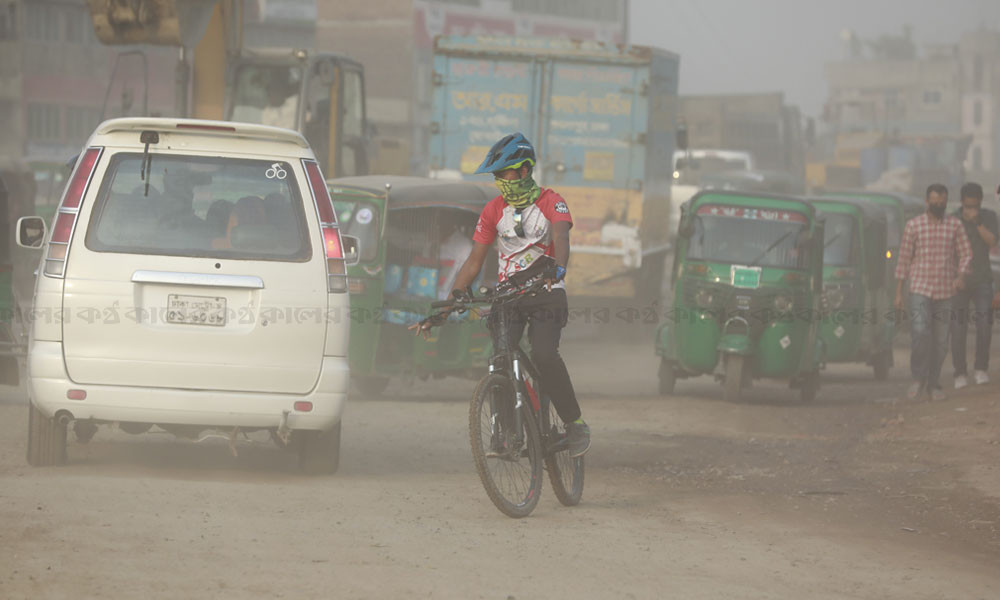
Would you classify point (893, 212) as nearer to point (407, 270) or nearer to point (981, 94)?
point (407, 270)

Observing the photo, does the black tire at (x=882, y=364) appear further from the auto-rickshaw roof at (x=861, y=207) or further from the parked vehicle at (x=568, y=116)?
the parked vehicle at (x=568, y=116)

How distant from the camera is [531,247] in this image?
314 inches

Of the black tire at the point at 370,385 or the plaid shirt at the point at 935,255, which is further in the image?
the black tire at the point at 370,385

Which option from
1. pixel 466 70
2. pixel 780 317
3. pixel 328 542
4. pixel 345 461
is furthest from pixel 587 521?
pixel 466 70

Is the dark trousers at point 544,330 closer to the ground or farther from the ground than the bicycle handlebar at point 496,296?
closer to the ground

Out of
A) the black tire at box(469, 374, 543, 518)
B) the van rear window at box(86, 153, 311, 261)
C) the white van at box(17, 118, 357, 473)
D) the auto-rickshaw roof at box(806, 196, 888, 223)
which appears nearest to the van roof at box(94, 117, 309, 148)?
the white van at box(17, 118, 357, 473)

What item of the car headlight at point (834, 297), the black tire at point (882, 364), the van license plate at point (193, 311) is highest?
the van license plate at point (193, 311)

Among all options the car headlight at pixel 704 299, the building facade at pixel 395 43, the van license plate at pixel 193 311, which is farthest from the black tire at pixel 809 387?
the building facade at pixel 395 43

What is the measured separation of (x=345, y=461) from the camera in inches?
388

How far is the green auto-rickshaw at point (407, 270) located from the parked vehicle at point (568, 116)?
5869 mm

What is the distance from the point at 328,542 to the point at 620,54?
14504 millimetres

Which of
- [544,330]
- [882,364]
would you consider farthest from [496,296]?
[882,364]

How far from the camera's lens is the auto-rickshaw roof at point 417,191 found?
13766 millimetres

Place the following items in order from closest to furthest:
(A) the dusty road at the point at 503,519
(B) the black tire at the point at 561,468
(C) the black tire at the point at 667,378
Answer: (A) the dusty road at the point at 503,519 < (B) the black tire at the point at 561,468 < (C) the black tire at the point at 667,378
